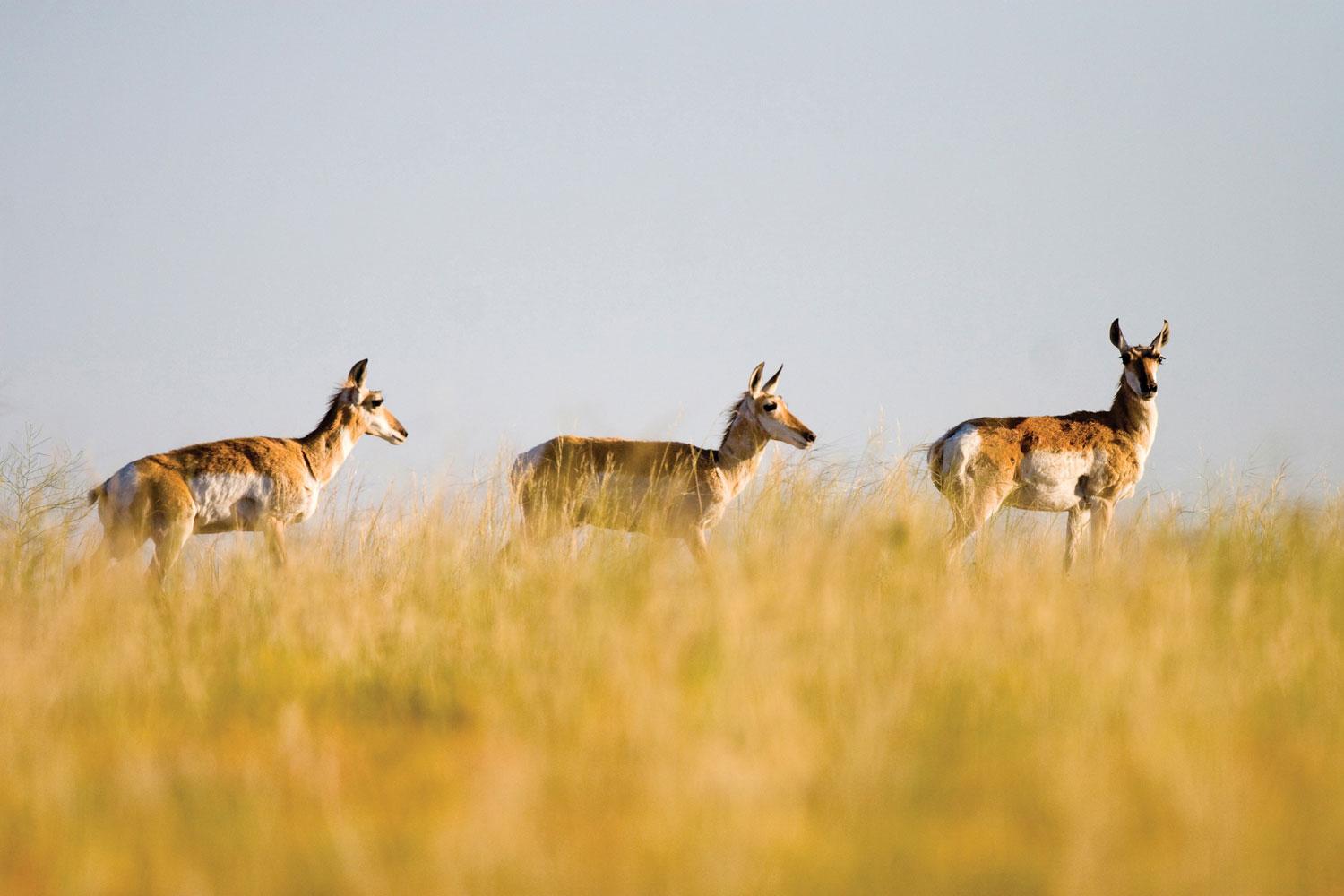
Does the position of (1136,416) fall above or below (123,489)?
above

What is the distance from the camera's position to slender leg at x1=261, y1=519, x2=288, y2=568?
965 centimetres

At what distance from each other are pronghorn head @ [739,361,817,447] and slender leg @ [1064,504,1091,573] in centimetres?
248

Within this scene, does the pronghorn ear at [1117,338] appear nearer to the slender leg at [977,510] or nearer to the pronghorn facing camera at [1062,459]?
the pronghorn facing camera at [1062,459]

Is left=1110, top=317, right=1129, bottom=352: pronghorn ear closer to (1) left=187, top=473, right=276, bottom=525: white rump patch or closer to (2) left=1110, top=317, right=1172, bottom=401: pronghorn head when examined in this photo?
(2) left=1110, top=317, right=1172, bottom=401: pronghorn head

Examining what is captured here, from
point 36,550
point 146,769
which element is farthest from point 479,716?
point 36,550

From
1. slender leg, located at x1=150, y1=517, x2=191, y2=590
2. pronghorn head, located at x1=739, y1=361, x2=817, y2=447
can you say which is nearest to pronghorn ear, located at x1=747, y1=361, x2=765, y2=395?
pronghorn head, located at x1=739, y1=361, x2=817, y2=447

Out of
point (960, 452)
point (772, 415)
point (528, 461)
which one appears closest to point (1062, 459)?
point (960, 452)

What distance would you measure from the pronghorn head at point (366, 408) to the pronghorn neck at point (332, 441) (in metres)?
0.07

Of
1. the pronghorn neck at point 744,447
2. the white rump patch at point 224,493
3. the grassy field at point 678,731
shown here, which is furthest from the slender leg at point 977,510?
the white rump patch at point 224,493

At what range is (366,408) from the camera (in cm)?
1247

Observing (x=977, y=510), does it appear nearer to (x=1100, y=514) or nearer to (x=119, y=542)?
(x=1100, y=514)

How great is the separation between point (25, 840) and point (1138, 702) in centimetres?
375

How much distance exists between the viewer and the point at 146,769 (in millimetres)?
4238

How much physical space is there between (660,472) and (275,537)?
3.37 meters
